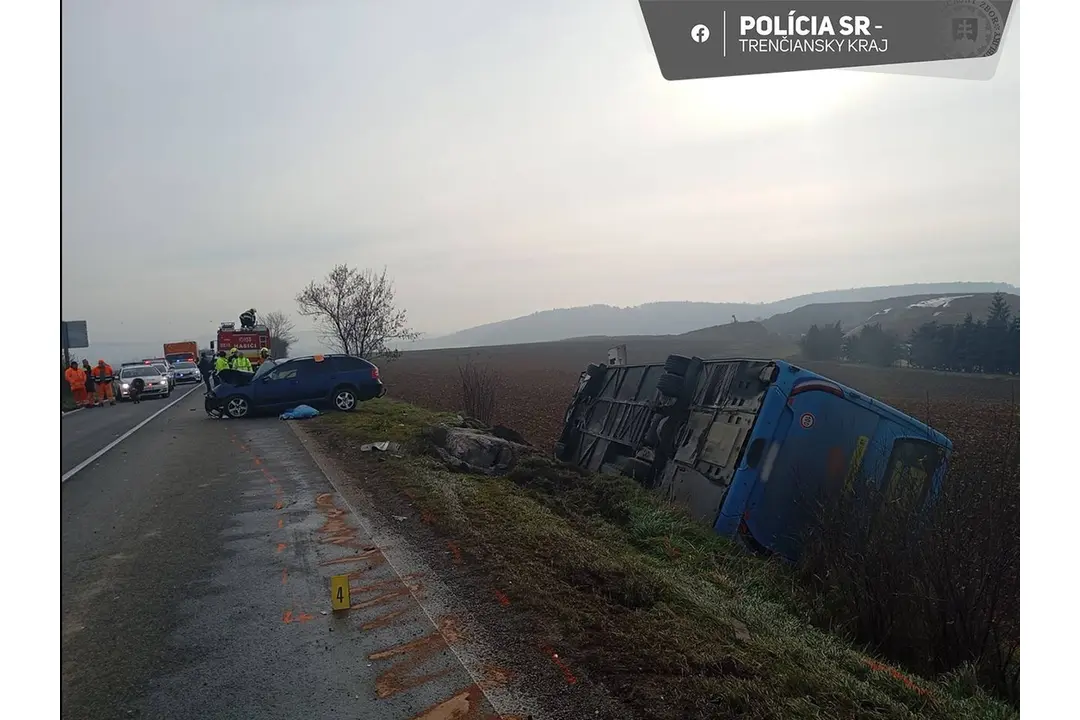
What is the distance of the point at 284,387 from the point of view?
17703mm

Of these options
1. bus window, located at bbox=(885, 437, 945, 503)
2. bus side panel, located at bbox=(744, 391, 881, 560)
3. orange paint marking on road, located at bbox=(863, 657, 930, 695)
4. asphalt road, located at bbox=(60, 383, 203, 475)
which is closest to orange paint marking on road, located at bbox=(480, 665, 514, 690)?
orange paint marking on road, located at bbox=(863, 657, 930, 695)

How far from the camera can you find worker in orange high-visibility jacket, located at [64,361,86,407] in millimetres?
23470

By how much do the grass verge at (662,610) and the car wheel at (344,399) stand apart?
9725mm

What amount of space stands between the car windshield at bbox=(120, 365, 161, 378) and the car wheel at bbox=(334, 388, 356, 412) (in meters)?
14.5

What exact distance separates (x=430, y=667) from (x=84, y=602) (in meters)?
2.73

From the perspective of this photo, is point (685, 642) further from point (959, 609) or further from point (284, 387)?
point (284, 387)

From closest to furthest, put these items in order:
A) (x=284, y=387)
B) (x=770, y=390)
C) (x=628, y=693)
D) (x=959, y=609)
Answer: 1. (x=628, y=693)
2. (x=959, y=609)
3. (x=770, y=390)
4. (x=284, y=387)

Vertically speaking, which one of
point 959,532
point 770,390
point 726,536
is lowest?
point 726,536

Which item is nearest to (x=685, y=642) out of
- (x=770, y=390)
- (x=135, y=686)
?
(x=135, y=686)

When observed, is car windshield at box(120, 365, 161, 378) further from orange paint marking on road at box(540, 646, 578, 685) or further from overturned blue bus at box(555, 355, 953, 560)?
orange paint marking on road at box(540, 646, 578, 685)

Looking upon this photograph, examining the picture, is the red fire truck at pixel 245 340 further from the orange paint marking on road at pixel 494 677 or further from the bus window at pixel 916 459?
the orange paint marking on road at pixel 494 677

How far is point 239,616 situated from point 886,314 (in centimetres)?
2246

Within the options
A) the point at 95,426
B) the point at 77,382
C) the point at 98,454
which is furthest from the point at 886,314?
the point at 77,382

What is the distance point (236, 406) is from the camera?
57.1 feet
